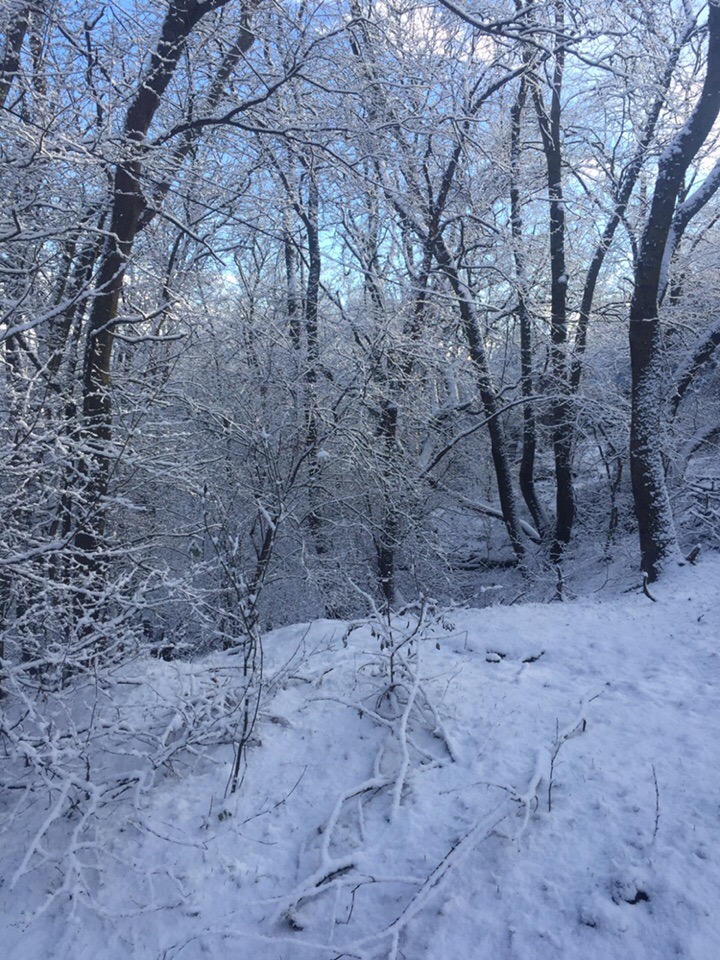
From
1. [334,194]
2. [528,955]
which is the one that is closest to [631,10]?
[334,194]

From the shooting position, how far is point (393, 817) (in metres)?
3.24

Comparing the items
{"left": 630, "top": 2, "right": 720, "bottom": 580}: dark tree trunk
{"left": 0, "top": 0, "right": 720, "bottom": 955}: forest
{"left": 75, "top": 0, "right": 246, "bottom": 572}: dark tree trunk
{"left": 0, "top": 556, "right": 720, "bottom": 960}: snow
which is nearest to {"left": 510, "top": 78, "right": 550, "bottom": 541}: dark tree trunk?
{"left": 0, "top": 0, "right": 720, "bottom": 955}: forest

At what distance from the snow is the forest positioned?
191 mm

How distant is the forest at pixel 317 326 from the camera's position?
423 cm

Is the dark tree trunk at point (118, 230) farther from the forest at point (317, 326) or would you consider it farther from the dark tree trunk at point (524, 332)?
the dark tree trunk at point (524, 332)

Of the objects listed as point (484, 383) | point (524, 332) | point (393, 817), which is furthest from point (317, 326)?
point (393, 817)

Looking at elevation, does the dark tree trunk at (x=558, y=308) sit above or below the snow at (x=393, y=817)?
above

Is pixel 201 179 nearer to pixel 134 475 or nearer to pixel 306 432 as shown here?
pixel 134 475

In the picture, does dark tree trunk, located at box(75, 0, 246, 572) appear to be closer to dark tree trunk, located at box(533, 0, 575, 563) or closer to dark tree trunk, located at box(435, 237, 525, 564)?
dark tree trunk, located at box(435, 237, 525, 564)

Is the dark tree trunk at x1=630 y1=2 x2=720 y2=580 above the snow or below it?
above

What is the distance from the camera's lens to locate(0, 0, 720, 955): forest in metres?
4.23

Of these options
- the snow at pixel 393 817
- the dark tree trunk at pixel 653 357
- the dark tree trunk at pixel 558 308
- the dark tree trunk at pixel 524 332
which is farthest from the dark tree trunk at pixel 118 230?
the dark tree trunk at pixel 558 308

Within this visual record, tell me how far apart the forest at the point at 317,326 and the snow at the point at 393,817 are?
0.63 feet

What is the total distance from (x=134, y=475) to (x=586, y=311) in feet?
29.2
